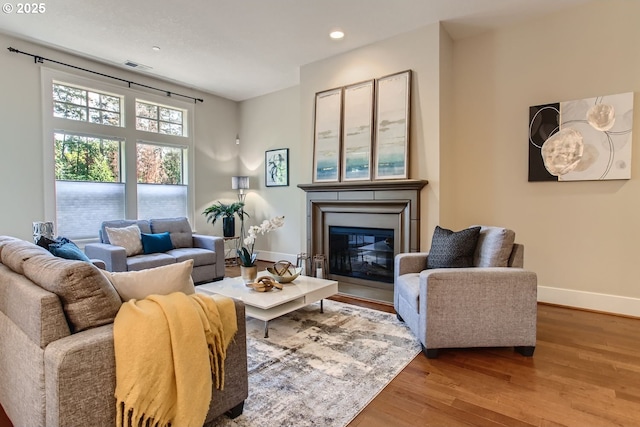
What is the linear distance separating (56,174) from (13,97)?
0.95 metres

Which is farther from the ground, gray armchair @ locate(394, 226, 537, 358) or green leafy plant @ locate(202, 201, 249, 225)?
green leafy plant @ locate(202, 201, 249, 225)

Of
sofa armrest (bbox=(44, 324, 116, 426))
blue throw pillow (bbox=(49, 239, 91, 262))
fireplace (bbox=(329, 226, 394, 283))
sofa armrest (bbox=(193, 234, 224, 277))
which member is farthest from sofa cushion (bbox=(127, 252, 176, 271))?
sofa armrest (bbox=(44, 324, 116, 426))

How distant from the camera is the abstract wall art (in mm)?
3172

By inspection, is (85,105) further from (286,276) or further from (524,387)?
(524,387)

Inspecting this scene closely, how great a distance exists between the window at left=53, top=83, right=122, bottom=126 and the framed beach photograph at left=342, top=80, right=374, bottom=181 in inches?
130

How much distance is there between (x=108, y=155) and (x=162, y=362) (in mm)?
4434

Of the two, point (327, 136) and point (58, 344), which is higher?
point (327, 136)

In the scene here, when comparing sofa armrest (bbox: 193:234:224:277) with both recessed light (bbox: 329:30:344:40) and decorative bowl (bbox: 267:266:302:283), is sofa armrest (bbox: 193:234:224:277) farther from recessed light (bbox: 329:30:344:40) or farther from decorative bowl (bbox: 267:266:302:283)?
recessed light (bbox: 329:30:344:40)

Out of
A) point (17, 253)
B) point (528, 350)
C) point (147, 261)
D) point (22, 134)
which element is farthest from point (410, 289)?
point (22, 134)

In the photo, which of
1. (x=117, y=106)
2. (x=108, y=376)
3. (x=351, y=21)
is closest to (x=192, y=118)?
(x=117, y=106)

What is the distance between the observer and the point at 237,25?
364 centimetres

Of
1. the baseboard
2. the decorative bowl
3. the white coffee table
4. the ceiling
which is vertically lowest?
the baseboard

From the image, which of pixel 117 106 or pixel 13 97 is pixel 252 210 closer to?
pixel 117 106

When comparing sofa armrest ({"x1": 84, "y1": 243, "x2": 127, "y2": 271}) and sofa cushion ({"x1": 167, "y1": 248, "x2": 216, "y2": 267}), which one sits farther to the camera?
sofa cushion ({"x1": 167, "y1": 248, "x2": 216, "y2": 267})
